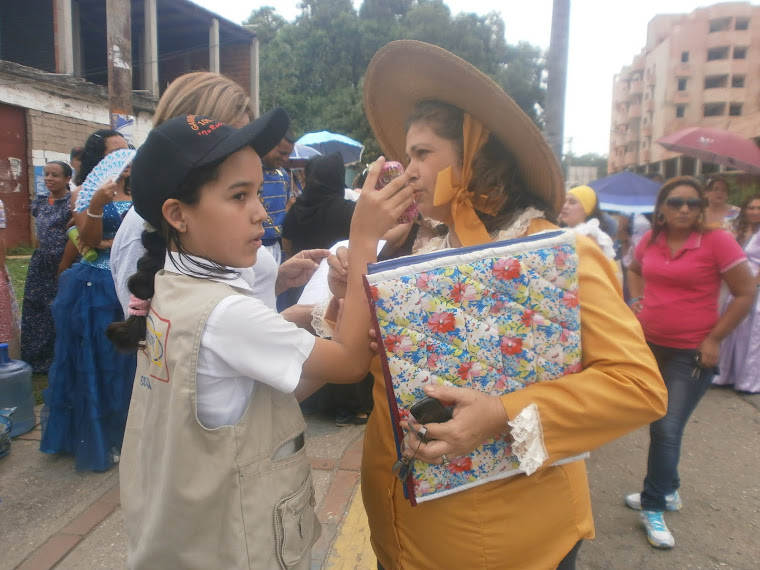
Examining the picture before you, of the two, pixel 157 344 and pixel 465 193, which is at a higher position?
pixel 465 193

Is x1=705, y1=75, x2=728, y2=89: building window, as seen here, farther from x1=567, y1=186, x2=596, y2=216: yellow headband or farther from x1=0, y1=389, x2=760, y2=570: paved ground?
x1=0, y1=389, x2=760, y2=570: paved ground

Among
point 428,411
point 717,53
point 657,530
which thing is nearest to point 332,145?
point 657,530

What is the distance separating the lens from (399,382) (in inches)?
47.6

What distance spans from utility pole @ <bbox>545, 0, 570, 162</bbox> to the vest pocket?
4417 mm

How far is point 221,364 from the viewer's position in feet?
4.05

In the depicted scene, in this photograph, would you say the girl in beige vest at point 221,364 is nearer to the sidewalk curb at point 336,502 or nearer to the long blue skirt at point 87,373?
the sidewalk curb at point 336,502

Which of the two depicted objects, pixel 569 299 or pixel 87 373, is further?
pixel 87 373

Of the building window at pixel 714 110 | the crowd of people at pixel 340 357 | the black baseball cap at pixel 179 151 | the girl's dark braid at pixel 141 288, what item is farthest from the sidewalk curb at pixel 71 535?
the building window at pixel 714 110

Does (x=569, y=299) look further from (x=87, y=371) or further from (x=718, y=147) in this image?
(x=718, y=147)

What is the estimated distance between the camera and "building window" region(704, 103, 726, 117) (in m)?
45.1

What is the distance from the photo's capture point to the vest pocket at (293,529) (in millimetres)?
1286

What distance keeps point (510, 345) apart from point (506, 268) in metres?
0.18

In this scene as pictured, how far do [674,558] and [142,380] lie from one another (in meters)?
2.89

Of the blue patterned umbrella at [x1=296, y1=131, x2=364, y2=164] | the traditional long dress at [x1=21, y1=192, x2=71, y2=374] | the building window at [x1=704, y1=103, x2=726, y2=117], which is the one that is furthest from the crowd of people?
the building window at [x1=704, y1=103, x2=726, y2=117]
